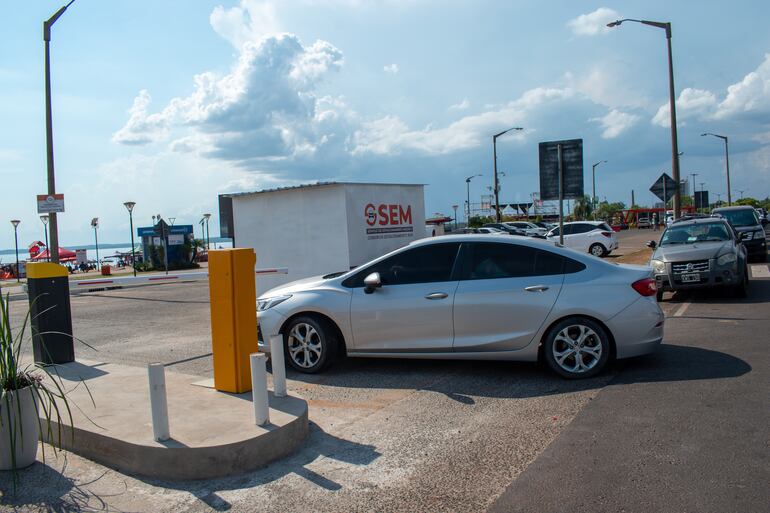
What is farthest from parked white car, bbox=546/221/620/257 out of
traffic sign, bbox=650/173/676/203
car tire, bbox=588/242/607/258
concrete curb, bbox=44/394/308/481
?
concrete curb, bbox=44/394/308/481

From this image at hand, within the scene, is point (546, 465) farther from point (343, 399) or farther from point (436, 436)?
point (343, 399)

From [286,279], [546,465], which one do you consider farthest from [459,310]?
[286,279]

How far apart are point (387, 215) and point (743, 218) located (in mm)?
14050

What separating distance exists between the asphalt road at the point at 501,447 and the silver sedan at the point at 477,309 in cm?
32

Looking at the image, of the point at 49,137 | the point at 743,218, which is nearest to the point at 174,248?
the point at 49,137

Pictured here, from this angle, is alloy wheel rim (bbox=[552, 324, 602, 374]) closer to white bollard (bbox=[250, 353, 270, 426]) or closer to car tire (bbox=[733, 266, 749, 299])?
white bollard (bbox=[250, 353, 270, 426])

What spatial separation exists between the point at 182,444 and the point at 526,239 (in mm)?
4350

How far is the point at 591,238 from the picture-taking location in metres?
28.0

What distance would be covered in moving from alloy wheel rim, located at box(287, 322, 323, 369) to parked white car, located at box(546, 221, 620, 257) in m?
21.6

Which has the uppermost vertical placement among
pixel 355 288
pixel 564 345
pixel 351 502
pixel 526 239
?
pixel 526 239

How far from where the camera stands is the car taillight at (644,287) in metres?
6.87

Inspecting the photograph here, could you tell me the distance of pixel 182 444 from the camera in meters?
4.71

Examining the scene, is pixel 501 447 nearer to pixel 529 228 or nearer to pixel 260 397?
pixel 260 397

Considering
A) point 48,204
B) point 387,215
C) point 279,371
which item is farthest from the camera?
point 48,204
